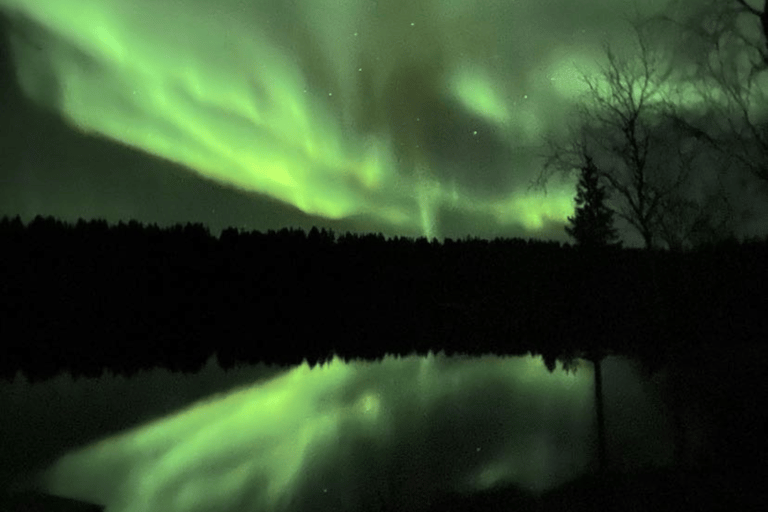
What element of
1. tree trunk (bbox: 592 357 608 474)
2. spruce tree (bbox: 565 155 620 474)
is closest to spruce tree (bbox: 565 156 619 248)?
spruce tree (bbox: 565 155 620 474)

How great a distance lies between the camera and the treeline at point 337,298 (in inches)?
609

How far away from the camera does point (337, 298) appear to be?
31.9 m

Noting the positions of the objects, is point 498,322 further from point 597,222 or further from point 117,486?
point 117,486

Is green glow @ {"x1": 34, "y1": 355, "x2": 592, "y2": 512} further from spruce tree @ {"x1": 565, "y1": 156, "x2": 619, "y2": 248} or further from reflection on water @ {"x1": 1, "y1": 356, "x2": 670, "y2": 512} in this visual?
spruce tree @ {"x1": 565, "y1": 156, "x2": 619, "y2": 248}

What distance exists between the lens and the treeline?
15461mm

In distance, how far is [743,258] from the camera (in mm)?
22797

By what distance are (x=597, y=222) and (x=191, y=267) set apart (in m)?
19.0

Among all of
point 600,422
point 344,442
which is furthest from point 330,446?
point 600,422

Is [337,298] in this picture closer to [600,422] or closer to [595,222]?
[595,222]

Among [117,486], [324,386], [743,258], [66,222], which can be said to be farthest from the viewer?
[66,222]

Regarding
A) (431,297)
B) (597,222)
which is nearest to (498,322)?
(431,297)

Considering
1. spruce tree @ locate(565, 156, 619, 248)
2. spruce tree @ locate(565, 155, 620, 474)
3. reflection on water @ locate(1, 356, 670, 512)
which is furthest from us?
spruce tree @ locate(565, 156, 619, 248)

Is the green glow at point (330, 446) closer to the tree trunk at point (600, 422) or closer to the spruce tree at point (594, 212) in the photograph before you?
the tree trunk at point (600, 422)

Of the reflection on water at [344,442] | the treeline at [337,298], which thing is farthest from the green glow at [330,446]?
the treeline at [337,298]
